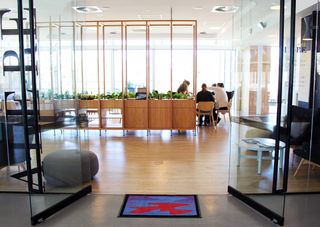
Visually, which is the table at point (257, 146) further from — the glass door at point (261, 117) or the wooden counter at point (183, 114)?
the wooden counter at point (183, 114)

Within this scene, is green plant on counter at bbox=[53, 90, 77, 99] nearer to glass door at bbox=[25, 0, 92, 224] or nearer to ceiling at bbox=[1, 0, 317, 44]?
glass door at bbox=[25, 0, 92, 224]

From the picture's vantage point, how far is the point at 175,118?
8.38m

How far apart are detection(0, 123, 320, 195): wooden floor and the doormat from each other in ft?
0.73

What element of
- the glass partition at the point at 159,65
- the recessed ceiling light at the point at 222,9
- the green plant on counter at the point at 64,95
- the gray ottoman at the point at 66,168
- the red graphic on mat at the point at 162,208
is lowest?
the red graphic on mat at the point at 162,208

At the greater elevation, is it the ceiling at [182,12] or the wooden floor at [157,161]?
the ceiling at [182,12]

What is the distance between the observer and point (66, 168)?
4062 millimetres

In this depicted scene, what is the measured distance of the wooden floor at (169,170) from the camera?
4.13 meters

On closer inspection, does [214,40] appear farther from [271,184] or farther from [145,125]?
[271,184]

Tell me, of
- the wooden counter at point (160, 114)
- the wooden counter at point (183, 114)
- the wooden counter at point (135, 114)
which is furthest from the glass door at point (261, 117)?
the wooden counter at point (135, 114)

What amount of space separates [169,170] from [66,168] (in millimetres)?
1743

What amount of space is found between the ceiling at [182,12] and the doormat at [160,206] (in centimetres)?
250

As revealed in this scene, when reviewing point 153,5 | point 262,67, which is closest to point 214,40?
point 153,5

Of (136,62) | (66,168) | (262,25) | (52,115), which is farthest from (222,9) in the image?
(136,62)

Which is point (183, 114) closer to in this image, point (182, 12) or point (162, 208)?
point (182, 12)
